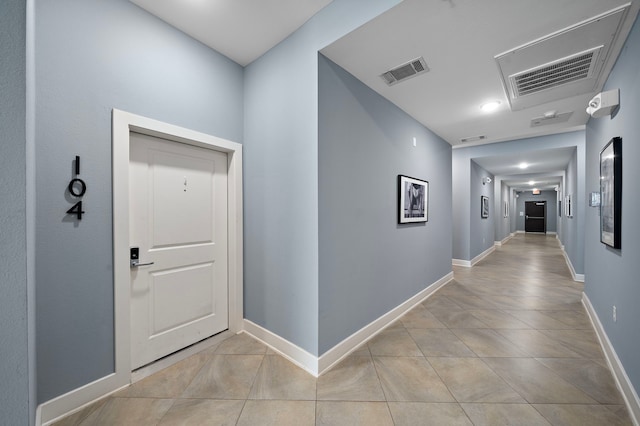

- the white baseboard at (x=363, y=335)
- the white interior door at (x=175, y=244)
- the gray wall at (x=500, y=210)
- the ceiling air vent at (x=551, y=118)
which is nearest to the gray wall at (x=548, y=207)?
the gray wall at (x=500, y=210)

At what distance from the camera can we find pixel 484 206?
24.2ft

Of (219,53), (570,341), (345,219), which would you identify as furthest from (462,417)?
(219,53)

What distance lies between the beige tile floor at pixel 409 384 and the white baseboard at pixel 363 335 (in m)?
0.08

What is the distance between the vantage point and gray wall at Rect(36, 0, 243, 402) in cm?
156

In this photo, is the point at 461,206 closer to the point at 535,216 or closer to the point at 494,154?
the point at 494,154

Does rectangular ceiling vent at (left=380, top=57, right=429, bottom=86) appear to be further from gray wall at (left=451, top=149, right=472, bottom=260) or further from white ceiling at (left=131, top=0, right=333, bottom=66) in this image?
gray wall at (left=451, top=149, right=472, bottom=260)

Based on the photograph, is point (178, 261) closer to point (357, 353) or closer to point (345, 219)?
point (345, 219)

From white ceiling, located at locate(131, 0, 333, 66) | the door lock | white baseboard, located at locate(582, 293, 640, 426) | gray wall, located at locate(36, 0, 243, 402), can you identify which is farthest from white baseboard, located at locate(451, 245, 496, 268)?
gray wall, located at locate(36, 0, 243, 402)

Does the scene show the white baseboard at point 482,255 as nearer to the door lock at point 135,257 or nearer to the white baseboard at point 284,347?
the white baseboard at point 284,347

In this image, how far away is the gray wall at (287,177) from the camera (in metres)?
2.08

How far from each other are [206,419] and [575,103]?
16.3 ft

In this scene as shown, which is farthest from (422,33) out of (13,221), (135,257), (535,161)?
(535,161)

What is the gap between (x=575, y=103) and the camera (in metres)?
3.04

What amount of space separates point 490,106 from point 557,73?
2.77 ft
